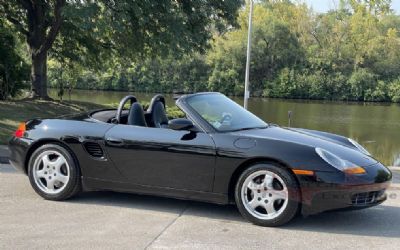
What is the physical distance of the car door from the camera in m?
5.31

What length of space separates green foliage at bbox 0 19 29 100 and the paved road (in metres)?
12.0

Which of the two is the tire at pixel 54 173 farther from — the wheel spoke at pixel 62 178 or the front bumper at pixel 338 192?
the front bumper at pixel 338 192

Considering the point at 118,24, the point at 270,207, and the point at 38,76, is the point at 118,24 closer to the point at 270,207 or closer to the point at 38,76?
the point at 38,76

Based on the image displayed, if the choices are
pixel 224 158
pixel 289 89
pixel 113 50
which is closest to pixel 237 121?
pixel 224 158

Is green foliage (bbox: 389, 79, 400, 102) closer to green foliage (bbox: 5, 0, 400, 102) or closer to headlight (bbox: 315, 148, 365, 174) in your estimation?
green foliage (bbox: 5, 0, 400, 102)

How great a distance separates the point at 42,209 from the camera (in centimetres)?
552

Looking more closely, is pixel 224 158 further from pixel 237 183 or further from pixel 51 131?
pixel 51 131

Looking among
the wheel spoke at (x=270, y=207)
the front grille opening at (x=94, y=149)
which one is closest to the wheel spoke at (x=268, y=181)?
the wheel spoke at (x=270, y=207)

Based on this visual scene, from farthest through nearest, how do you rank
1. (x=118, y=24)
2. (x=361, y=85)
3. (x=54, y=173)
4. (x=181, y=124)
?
(x=361, y=85)
(x=118, y=24)
(x=54, y=173)
(x=181, y=124)

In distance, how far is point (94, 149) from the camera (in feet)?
18.9

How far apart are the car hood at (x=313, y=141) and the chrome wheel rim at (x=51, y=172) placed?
1.98 meters

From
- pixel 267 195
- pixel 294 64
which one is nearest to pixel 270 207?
pixel 267 195

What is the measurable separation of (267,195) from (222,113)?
44.0 inches

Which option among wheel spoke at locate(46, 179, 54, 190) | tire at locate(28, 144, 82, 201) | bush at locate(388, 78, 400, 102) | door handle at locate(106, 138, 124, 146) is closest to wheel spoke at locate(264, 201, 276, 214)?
door handle at locate(106, 138, 124, 146)
